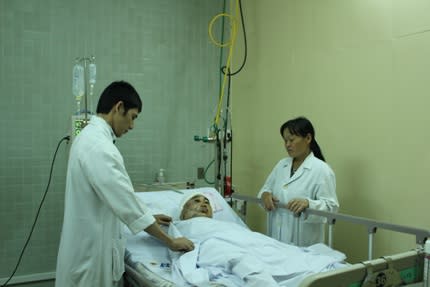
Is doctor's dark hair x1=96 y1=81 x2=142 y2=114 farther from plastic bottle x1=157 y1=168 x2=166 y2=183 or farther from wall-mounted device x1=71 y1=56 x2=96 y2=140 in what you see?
plastic bottle x1=157 y1=168 x2=166 y2=183

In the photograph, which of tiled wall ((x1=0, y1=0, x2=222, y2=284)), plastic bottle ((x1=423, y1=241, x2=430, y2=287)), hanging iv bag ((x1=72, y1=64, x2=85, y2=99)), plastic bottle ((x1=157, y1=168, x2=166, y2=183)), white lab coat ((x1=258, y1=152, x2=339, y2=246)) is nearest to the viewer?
plastic bottle ((x1=423, y1=241, x2=430, y2=287))

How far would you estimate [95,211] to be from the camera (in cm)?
194

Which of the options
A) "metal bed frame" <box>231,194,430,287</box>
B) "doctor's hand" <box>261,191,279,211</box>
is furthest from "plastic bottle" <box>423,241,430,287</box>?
"doctor's hand" <box>261,191,279,211</box>

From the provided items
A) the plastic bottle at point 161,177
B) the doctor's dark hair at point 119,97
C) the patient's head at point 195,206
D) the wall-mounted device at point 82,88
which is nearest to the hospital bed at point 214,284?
the patient's head at point 195,206

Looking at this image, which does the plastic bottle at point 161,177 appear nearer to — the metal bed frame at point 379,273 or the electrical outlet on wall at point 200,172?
the electrical outlet on wall at point 200,172

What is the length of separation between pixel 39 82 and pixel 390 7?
243cm

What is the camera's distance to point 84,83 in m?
2.99

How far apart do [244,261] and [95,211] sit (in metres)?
0.71

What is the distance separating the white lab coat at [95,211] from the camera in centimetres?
188

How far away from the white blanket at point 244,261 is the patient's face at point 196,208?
1.39 ft

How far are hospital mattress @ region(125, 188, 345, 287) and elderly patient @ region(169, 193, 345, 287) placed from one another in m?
0.05

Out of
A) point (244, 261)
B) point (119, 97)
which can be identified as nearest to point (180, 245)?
point (244, 261)

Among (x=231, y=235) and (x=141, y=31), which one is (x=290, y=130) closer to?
(x=231, y=235)

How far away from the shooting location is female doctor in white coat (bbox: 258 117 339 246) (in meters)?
2.47
